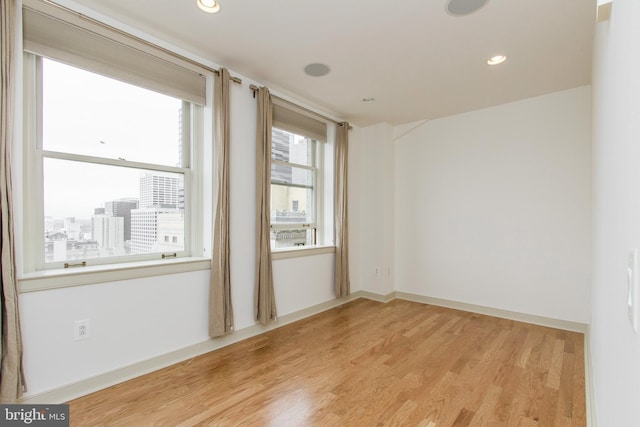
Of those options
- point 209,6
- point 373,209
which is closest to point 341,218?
point 373,209

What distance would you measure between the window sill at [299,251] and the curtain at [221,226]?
683 mm

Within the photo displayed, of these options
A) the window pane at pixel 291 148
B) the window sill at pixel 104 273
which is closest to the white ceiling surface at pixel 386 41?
the window pane at pixel 291 148

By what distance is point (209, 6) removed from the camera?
2000mm

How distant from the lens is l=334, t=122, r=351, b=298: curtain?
13.1 ft

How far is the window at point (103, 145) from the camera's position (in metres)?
1.93

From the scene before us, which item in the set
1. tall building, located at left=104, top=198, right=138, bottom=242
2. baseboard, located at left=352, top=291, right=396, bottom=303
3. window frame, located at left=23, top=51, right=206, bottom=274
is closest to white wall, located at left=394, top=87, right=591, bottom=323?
baseboard, located at left=352, top=291, right=396, bottom=303

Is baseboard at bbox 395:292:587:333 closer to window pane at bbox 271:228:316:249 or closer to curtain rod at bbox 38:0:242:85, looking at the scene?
window pane at bbox 271:228:316:249

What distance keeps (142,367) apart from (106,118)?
189 centimetres

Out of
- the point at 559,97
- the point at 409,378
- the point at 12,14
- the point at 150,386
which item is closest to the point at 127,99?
the point at 12,14

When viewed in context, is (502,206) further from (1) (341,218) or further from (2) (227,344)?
(2) (227,344)

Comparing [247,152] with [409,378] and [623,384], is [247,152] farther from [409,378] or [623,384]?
[623,384]

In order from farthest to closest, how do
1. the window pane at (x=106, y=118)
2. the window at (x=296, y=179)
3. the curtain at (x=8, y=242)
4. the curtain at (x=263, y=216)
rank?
the window at (x=296, y=179) → the curtain at (x=263, y=216) → the window pane at (x=106, y=118) → the curtain at (x=8, y=242)

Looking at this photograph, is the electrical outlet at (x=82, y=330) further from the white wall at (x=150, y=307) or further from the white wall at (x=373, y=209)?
the white wall at (x=373, y=209)

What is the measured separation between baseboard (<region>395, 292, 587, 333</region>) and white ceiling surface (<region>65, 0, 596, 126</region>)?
2.50 meters
